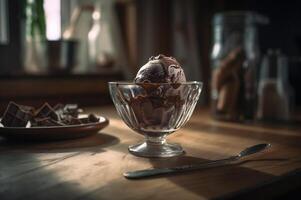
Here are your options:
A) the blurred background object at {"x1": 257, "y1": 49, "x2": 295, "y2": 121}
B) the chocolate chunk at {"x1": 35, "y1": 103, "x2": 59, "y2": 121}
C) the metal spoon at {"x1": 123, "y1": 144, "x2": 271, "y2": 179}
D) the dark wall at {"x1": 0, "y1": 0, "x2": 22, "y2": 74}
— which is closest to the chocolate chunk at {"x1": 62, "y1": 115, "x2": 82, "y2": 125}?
the chocolate chunk at {"x1": 35, "y1": 103, "x2": 59, "y2": 121}

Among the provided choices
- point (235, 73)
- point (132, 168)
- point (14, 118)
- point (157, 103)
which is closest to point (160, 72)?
point (157, 103)

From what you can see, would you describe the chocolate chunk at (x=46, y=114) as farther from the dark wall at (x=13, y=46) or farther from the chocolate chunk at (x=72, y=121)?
the dark wall at (x=13, y=46)

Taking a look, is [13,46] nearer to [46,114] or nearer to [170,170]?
[46,114]

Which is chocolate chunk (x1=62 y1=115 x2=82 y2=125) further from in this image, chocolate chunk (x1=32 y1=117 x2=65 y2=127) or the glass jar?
the glass jar

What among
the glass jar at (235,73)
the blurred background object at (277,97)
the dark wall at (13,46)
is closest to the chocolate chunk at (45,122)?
the glass jar at (235,73)

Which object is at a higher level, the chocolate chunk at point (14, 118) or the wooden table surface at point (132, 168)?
the chocolate chunk at point (14, 118)

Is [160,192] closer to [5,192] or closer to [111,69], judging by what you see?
[5,192]
